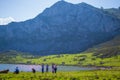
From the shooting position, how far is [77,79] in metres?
60.5

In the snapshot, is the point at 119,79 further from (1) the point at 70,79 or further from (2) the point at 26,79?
(2) the point at 26,79

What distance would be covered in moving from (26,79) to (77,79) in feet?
41.0

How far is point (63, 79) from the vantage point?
60.0 meters

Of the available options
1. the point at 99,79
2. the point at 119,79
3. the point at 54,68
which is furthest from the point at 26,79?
the point at 54,68

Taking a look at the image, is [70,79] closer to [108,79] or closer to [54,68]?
[108,79]

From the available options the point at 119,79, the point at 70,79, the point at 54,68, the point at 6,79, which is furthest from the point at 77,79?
the point at 54,68

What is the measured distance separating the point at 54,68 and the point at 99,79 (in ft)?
98.3

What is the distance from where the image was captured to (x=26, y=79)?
60.4 metres

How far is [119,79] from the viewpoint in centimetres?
6194

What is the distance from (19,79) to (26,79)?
5.66 ft

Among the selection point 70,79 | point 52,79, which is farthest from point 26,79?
point 70,79

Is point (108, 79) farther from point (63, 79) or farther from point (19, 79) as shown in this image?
point (19, 79)

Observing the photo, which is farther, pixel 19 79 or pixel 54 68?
pixel 54 68

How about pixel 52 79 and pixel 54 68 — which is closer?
pixel 52 79
